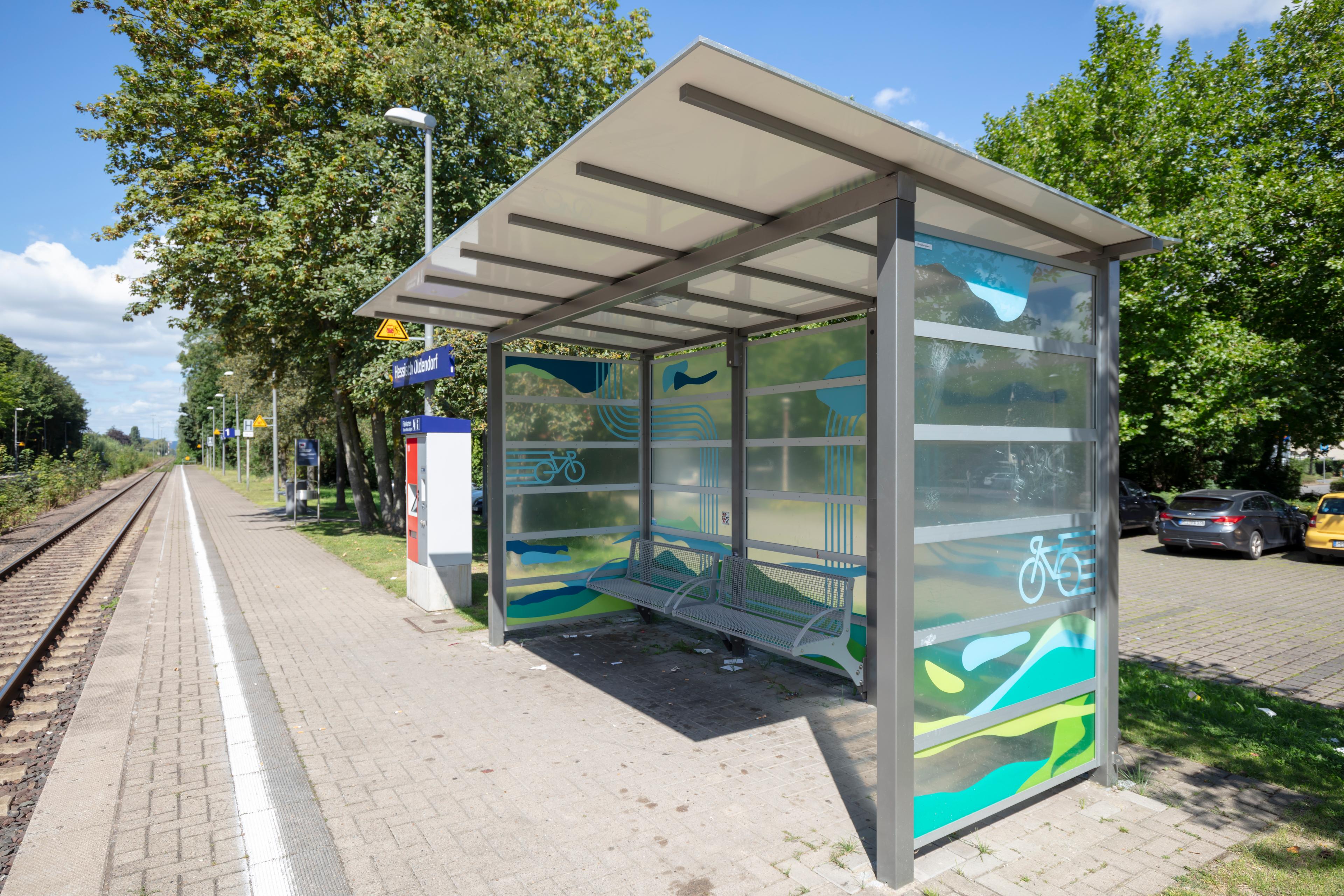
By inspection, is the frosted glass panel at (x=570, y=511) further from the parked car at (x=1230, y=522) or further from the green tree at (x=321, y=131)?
the parked car at (x=1230, y=522)

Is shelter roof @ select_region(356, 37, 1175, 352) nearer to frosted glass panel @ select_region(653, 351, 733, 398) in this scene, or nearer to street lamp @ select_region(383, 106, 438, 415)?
Result: frosted glass panel @ select_region(653, 351, 733, 398)

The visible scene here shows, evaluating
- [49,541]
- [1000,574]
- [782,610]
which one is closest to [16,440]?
[49,541]

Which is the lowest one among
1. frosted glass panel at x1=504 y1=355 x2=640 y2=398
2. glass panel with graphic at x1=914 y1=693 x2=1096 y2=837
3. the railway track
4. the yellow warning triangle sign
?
the railway track

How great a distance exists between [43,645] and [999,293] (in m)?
9.42

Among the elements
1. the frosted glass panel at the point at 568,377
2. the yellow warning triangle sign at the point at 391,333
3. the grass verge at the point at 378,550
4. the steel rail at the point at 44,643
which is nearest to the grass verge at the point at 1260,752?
the frosted glass panel at the point at 568,377

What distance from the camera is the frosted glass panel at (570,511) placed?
7688 mm

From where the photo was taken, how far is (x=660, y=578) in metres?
8.09

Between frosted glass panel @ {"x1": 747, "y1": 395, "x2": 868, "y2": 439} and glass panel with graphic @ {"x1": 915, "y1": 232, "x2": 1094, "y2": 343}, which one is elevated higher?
glass panel with graphic @ {"x1": 915, "y1": 232, "x2": 1094, "y2": 343}

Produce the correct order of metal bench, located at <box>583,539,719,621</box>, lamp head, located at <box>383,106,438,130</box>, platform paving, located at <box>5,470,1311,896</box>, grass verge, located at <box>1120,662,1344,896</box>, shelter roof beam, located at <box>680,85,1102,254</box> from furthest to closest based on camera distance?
1. lamp head, located at <box>383,106,438,130</box>
2. metal bench, located at <box>583,539,719,621</box>
3. platform paving, located at <box>5,470,1311,896</box>
4. grass verge, located at <box>1120,662,1344,896</box>
5. shelter roof beam, located at <box>680,85,1102,254</box>

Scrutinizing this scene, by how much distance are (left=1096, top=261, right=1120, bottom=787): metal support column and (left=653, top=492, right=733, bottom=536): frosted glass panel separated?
3.50 metres

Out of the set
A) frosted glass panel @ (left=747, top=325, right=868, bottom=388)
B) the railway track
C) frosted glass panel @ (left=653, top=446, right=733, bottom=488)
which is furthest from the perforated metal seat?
the railway track

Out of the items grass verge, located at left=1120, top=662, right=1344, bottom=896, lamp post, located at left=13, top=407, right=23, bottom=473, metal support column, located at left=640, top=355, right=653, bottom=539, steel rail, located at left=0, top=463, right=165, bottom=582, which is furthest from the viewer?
lamp post, located at left=13, top=407, right=23, bottom=473

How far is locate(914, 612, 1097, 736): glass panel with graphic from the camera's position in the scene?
138 inches

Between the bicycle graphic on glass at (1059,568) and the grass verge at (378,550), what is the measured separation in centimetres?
603
